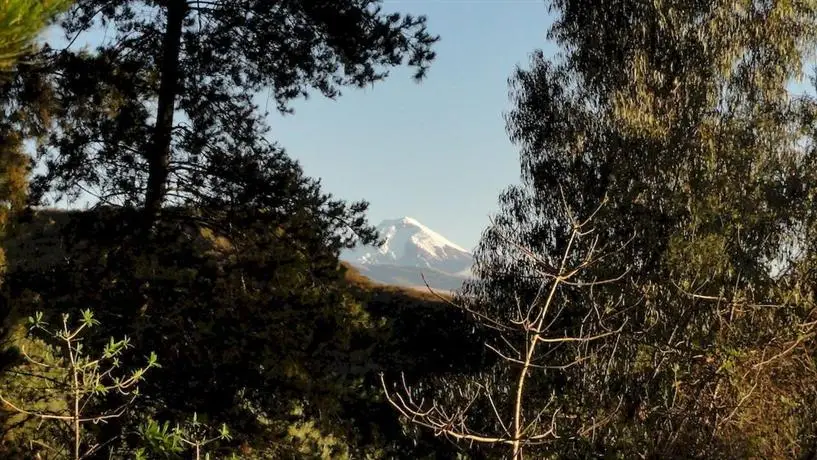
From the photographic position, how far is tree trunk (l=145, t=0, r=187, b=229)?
741 centimetres

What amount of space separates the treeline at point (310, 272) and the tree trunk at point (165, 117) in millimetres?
30

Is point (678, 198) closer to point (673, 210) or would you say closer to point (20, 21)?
point (673, 210)

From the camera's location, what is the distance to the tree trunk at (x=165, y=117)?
7406mm

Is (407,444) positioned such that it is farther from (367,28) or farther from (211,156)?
(367,28)

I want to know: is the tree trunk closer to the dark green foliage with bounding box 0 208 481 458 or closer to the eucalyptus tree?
the dark green foliage with bounding box 0 208 481 458

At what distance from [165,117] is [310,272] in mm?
2378

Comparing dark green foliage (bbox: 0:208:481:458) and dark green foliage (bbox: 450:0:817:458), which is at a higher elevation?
dark green foliage (bbox: 450:0:817:458)

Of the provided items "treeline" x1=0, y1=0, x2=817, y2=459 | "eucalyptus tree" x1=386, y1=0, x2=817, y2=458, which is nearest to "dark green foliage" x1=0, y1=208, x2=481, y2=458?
"treeline" x1=0, y1=0, x2=817, y2=459

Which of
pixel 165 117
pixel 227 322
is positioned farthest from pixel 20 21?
pixel 165 117

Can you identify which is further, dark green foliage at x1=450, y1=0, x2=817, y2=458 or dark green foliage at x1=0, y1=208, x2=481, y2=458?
dark green foliage at x1=450, y1=0, x2=817, y2=458

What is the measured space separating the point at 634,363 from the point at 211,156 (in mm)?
6752

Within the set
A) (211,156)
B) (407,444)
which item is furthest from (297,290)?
(407,444)

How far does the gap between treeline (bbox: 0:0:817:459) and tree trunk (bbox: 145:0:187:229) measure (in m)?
0.03

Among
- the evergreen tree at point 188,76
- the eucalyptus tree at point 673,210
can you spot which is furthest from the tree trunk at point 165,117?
the eucalyptus tree at point 673,210
